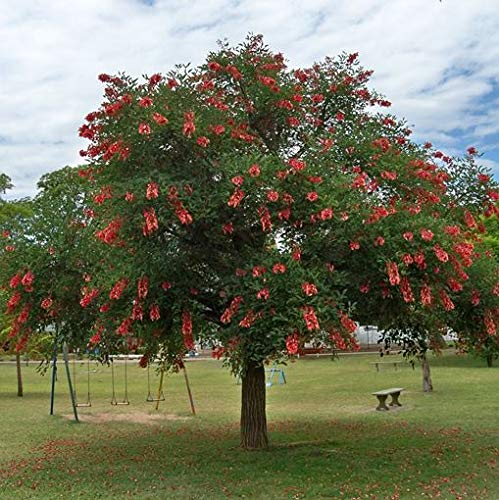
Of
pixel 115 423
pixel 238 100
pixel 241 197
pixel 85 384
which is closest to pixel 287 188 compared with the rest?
pixel 241 197

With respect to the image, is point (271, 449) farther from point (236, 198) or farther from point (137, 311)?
point (236, 198)

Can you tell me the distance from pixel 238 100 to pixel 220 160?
6.85 feet

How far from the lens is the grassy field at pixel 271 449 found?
343 inches

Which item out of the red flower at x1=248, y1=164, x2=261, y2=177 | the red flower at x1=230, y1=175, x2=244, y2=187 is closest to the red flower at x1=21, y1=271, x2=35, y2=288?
the red flower at x1=230, y1=175, x2=244, y2=187

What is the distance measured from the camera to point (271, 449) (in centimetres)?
1101

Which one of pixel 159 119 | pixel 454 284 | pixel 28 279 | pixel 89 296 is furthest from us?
pixel 28 279

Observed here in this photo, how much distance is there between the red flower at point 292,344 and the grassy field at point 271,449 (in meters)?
1.85

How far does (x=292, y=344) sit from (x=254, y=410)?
3684 mm

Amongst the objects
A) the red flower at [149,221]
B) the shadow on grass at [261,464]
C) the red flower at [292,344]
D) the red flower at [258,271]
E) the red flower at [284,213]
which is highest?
the red flower at [284,213]

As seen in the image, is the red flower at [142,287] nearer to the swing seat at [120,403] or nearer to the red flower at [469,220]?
the red flower at [469,220]

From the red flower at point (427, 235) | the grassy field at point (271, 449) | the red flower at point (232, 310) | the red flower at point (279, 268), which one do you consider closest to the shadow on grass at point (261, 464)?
the grassy field at point (271, 449)

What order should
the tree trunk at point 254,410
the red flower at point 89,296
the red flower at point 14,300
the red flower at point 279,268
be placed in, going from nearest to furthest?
the red flower at point 279,268
the red flower at point 89,296
the red flower at point 14,300
the tree trunk at point 254,410

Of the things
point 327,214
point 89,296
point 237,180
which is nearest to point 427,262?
point 327,214

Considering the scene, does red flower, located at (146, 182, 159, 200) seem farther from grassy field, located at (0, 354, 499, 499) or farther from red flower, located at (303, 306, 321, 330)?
grassy field, located at (0, 354, 499, 499)
